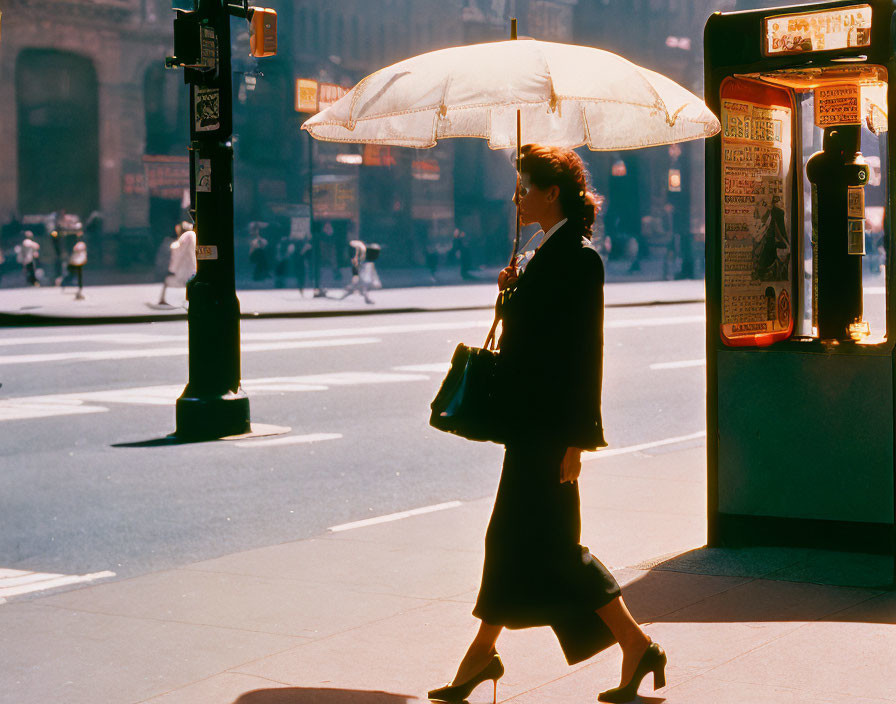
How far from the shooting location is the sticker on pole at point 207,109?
11.6 metres

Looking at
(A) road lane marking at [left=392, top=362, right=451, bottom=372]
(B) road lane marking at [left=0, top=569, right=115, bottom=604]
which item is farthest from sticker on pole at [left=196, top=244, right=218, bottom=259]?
(A) road lane marking at [left=392, top=362, right=451, bottom=372]

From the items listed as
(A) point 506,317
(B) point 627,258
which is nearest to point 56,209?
(B) point 627,258

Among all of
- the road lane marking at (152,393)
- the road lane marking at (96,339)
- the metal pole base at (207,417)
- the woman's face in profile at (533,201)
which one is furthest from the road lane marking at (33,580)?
the road lane marking at (96,339)

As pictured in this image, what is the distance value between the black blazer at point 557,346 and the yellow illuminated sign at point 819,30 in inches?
106

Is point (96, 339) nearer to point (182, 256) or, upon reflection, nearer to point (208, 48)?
point (182, 256)

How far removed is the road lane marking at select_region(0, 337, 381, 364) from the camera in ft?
60.5

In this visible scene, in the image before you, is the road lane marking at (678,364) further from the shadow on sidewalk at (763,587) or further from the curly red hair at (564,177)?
the curly red hair at (564,177)

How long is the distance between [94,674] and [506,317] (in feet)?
6.72

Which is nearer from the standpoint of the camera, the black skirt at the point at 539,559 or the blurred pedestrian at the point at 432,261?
the black skirt at the point at 539,559

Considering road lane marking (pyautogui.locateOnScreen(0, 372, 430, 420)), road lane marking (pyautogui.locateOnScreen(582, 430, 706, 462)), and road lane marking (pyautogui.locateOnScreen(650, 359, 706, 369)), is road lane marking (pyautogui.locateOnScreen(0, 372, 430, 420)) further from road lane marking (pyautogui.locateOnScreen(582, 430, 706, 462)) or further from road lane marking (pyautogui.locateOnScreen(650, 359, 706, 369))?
road lane marking (pyautogui.locateOnScreen(582, 430, 706, 462))

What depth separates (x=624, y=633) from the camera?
14.5ft

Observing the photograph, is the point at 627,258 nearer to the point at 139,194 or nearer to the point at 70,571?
the point at 139,194

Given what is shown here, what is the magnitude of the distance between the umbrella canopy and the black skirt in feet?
4.78

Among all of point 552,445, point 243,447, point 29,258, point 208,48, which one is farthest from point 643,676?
point 29,258
